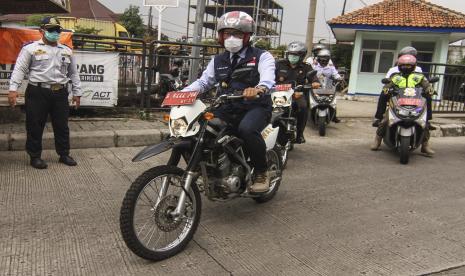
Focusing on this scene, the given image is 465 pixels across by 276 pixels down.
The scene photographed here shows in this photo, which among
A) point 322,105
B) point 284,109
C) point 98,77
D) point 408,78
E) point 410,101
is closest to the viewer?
point 284,109

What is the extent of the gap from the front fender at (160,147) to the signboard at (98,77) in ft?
16.6

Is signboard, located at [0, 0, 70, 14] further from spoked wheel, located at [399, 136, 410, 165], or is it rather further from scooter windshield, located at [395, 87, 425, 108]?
spoked wheel, located at [399, 136, 410, 165]

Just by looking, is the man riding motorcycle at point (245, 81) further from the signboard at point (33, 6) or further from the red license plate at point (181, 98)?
the signboard at point (33, 6)

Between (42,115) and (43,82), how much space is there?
0.42 metres

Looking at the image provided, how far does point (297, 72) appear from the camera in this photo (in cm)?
754

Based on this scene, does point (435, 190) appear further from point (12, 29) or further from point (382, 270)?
point (12, 29)

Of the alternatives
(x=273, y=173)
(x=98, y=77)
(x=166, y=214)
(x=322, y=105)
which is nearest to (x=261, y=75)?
(x=273, y=173)

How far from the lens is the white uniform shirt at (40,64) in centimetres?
582

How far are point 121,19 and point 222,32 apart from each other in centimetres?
3969

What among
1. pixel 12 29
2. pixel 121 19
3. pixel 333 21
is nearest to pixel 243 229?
pixel 12 29

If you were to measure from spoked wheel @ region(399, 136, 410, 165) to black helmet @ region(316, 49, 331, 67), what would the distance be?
8.60 feet

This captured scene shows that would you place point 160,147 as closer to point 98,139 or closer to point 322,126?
point 98,139

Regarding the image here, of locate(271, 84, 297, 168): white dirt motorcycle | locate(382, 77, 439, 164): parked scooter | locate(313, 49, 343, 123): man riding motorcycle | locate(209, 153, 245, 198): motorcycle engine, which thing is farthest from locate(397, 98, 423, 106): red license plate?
locate(209, 153, 245, 198): motorcycle engine

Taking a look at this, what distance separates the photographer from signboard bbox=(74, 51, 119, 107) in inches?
326
